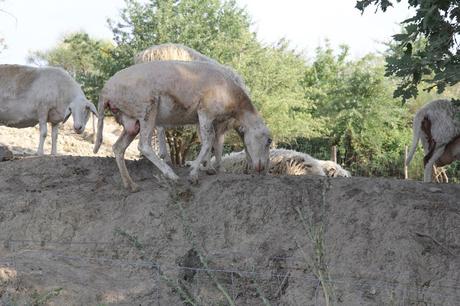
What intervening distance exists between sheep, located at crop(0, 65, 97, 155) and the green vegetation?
5.91 m

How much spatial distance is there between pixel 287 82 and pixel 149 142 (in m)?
16.7

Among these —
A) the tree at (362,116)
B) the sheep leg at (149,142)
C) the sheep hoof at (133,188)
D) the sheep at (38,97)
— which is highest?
the tree at (362,116)

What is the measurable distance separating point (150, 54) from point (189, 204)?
15.4ft

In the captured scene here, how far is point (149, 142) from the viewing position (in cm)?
943

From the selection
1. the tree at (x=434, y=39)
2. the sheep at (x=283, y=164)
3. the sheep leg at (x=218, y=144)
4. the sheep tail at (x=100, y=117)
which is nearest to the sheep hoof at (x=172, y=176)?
the sheep leg at (x=218, y=144)

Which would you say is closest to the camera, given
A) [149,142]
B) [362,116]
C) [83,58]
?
[149,142]

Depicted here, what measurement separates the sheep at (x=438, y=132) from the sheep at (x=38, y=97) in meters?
5.47

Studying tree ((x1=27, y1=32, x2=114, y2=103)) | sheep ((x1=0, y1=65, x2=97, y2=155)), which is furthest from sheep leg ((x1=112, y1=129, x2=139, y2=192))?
tree ((x1=27, y1=32, x2=114, y2=103))

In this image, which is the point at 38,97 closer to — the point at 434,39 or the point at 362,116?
the point at 434,39

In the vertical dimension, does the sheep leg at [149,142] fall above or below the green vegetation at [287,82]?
below

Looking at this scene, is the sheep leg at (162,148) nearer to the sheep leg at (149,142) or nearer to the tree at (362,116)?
the sheep leg at (149,142)

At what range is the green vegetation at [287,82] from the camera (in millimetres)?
21422

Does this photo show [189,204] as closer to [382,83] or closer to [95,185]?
[95,185]

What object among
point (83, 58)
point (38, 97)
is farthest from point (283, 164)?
point (83, 58)
